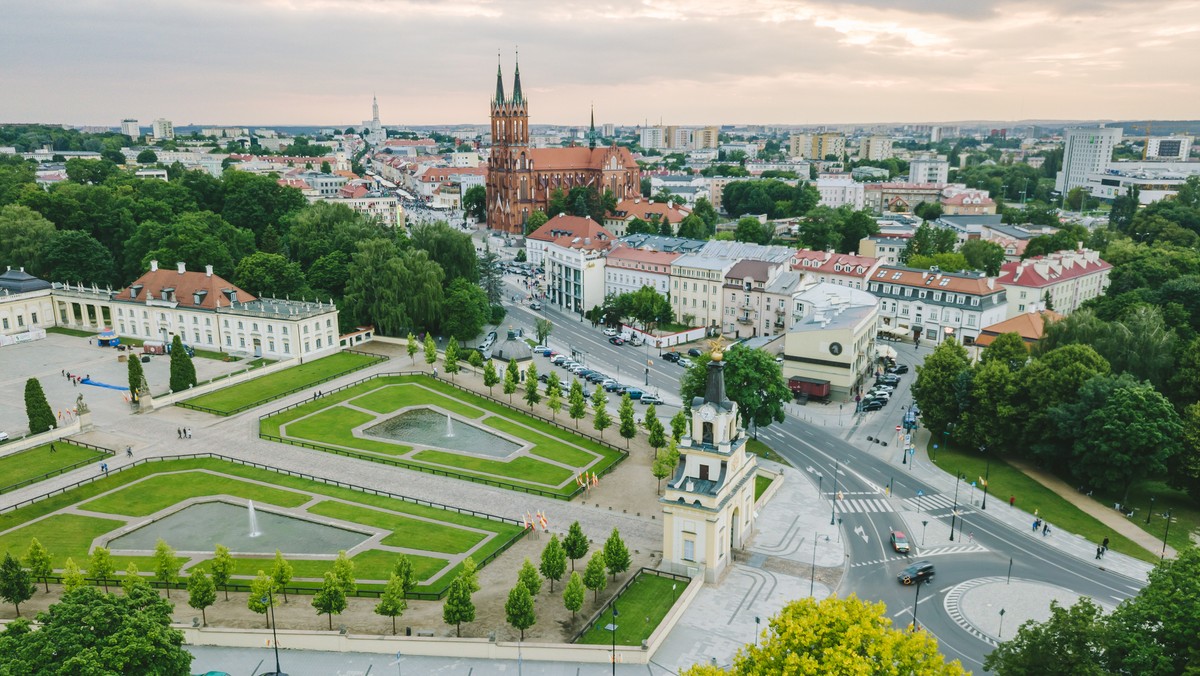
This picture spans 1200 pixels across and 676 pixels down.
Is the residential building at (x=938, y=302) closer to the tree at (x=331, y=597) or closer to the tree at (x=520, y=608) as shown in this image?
the tree at (x=520, y=608)

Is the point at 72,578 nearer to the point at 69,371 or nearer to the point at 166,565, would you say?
the point at 166,565

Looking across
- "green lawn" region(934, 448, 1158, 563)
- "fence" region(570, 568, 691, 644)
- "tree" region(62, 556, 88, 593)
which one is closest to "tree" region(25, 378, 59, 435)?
"tree" region(62, 556, 88, 593)

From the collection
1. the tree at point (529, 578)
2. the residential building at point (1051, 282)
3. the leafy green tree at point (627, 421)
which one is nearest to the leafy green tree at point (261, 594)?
the tree at point (529, 578)

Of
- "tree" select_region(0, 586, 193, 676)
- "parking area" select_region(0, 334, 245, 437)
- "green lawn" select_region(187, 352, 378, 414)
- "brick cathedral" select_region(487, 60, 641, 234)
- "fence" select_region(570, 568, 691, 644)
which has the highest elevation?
"brick cathedral" select_region(487, 60, 641, 234)

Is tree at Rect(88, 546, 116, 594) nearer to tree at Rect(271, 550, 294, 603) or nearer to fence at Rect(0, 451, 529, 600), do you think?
fence at Rect(0, 451, 529, 600)

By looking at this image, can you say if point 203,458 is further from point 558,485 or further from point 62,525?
point 558,485

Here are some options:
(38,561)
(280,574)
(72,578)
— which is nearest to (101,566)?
(72,578)

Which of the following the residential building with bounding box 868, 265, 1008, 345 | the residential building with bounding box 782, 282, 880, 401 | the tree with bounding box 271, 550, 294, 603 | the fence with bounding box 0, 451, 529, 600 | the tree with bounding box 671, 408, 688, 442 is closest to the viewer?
the tree with bounding box 271, 550, 294, 603
